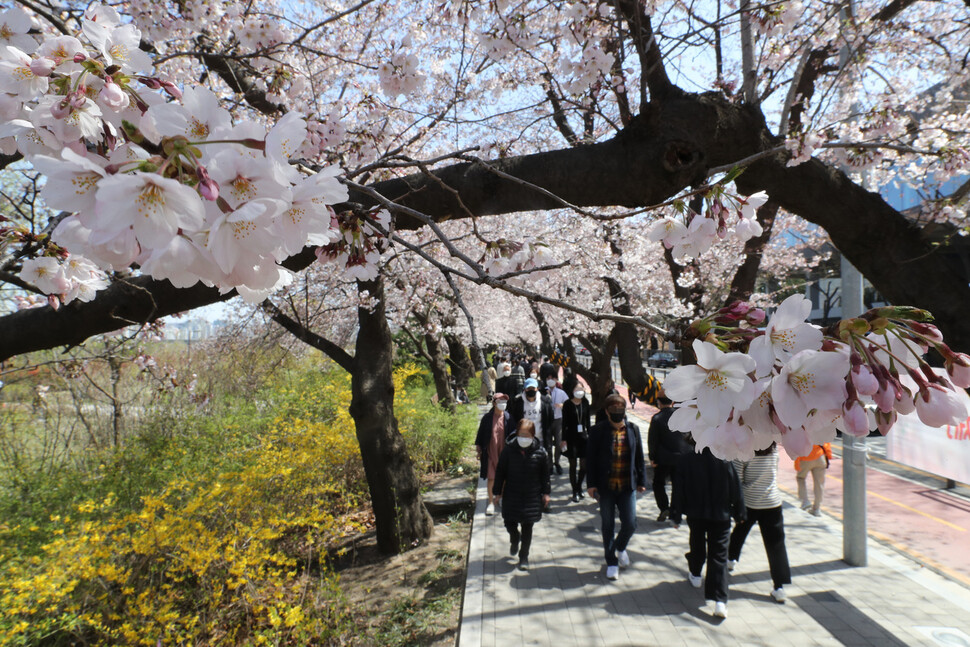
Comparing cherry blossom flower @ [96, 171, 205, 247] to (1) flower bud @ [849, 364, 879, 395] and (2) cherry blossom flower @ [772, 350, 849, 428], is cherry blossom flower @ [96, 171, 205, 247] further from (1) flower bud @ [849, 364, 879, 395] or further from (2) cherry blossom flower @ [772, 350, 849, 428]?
(1) flower bud @ [849, 364, 879, 395]

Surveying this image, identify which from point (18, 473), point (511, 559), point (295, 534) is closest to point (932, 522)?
point (511, 559)

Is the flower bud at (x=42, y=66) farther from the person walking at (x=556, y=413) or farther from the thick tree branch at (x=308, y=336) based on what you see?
the person walking at (x=556, y=413)

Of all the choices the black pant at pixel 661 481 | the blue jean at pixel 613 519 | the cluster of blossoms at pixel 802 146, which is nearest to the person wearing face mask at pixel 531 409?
the black pant at pixel 661 481

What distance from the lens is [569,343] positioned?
15430 mm

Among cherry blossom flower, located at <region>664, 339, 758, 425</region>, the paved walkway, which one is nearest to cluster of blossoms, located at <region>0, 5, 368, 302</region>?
cherry blossom flower, located at <region>664, 339, 758, 425</region>

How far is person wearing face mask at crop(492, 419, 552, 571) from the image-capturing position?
5.52 meters

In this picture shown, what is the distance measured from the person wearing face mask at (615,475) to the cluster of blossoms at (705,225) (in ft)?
12.0

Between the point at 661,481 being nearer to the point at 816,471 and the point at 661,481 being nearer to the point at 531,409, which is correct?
the point at 531,409

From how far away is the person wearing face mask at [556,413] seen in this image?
9078mm

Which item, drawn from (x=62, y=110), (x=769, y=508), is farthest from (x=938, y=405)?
(x=769, y=508)

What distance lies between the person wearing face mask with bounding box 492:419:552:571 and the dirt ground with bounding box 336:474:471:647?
0.77m

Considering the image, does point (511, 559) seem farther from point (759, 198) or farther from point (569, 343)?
point (569, 343)

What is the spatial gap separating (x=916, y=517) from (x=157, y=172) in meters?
9.62

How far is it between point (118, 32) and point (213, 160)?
646 mm
